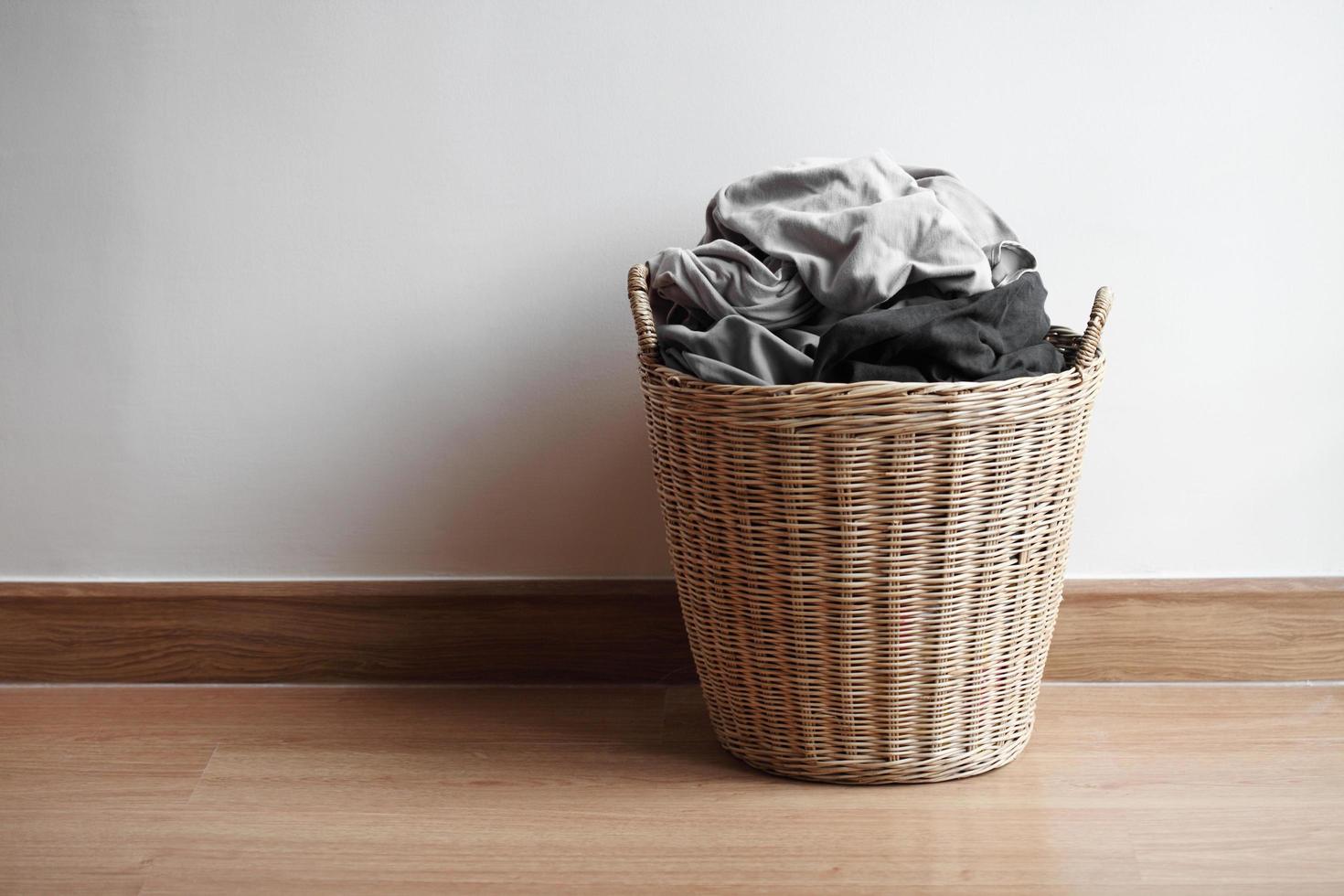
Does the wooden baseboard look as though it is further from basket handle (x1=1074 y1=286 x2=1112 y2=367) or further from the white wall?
basket handle (x1=1074 y1=286 x2=1112 y2=367)

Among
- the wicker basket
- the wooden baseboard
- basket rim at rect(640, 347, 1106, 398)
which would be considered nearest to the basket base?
the wicker basket

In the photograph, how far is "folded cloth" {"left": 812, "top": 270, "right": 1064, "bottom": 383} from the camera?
0.96m

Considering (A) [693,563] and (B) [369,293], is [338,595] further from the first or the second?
(A) [693,563]

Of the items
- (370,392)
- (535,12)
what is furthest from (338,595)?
(535,12)

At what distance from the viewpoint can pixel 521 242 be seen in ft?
4.31

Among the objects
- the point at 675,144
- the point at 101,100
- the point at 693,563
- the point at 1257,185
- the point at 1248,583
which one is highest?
the point at 101,100

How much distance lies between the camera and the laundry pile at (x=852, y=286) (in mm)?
975

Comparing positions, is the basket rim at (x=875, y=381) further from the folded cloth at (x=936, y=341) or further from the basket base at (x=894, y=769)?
the basket base at (x=894, y=769)

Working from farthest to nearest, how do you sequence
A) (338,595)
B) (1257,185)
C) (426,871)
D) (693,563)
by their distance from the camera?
(338,595)
(1257,185)
(693,563)
(426,871)

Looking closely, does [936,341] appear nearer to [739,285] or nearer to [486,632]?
[739,285]

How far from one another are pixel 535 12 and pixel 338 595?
2.39ft

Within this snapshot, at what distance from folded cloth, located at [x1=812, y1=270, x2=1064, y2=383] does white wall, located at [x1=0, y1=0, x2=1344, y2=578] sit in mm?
308

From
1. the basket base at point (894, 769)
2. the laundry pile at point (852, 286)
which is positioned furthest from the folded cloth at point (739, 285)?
the basket base at point (894, 769)

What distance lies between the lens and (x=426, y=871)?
38.4 inches
